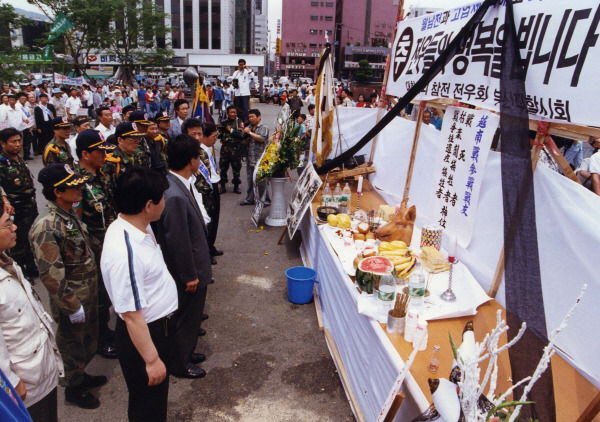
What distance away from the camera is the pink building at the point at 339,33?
235 ft

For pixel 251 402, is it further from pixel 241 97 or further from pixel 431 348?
pixel 241 97

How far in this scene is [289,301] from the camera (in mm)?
4957

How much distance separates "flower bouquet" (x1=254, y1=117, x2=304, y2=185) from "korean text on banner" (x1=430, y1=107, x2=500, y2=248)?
2.96m

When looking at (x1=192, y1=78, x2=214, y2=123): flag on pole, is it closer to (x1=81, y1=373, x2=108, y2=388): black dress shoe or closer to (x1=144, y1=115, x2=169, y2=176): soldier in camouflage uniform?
(x1=144, y1=115, x2=169, y2=176): soldier in camouflage uniform

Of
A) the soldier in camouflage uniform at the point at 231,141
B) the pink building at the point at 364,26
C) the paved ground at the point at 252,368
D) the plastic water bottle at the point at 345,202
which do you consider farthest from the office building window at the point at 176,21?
the paved ground at the point at 252,368

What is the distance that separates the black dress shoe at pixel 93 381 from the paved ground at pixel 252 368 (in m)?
0.06

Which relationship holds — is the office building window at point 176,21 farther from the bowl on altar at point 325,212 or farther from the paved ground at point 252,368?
the paved ground at point 252,368

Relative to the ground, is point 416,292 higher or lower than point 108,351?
higher

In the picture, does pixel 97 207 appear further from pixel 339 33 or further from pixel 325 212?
pixel 339 33

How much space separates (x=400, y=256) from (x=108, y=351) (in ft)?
10.2

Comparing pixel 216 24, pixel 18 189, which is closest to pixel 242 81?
pixel 18 189

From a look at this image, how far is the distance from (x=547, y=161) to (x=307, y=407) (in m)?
3.31

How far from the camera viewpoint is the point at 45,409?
2227 millimetres

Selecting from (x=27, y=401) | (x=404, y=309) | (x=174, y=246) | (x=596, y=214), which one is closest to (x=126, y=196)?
(x=174, y=246)
